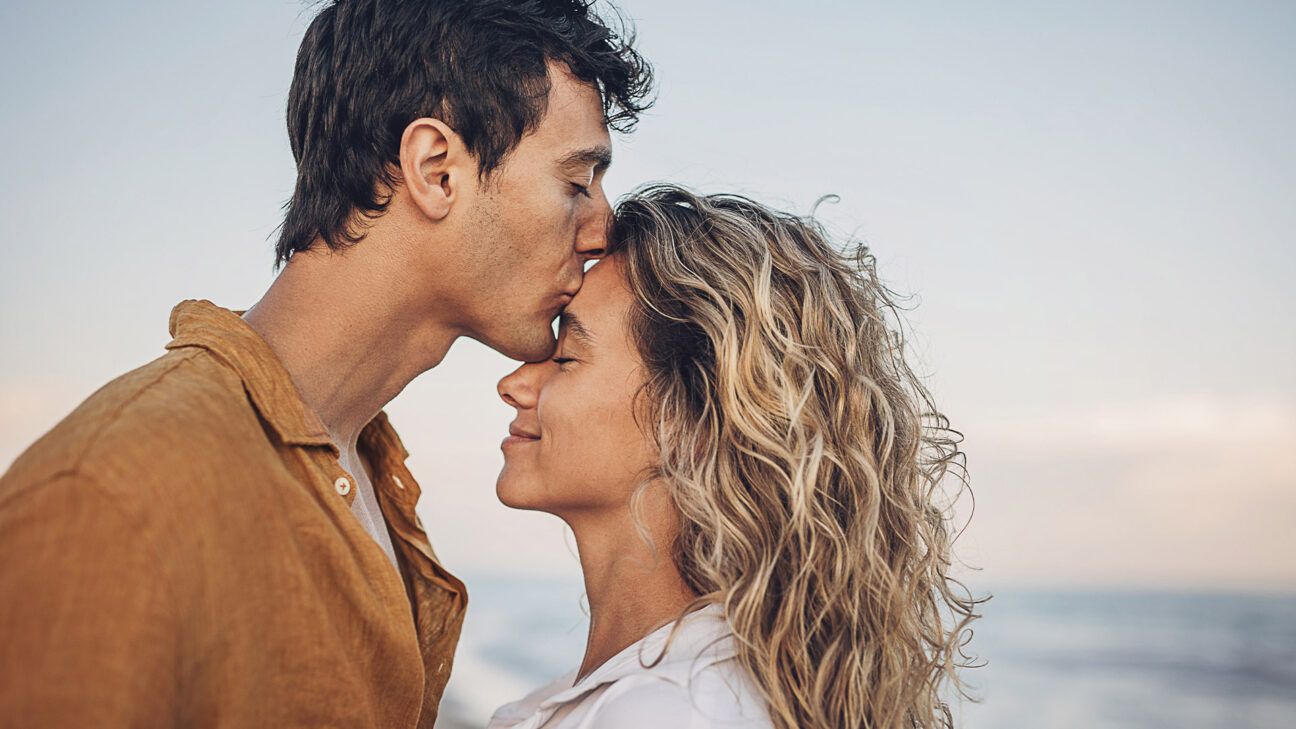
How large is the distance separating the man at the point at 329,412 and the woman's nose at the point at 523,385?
0.43 ft

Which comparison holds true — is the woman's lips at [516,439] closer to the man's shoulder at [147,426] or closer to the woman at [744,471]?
the woman at [744,471]

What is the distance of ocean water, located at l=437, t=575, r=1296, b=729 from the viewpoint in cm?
1045

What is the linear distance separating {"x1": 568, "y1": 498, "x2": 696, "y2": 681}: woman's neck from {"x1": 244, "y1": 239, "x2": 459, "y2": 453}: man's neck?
2.18 ft

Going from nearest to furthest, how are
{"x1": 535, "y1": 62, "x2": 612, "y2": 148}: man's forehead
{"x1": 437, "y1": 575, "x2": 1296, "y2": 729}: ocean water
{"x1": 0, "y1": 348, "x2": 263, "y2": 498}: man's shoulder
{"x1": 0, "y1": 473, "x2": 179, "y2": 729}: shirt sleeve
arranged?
{"x1": 0, "y1": 473, "x2": 179, "y2": 729}: shirt sleeve → {"x1": 0, "y1": 348, "x2": 263, "y2": 498}: man's shoulder → {"x1": 535, "y1": 62, "x2": 612, "y2": 148}: man's forehead → {"x1": 437, "y1": 575, "x2": 1296, "y2": 729}: ocean water

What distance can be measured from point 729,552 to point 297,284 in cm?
111

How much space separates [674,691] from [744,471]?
0.57 metres

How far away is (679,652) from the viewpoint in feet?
7.33

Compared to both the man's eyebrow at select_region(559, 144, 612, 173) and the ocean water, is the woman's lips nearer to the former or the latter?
the man's eyebrow at select_region(559, 144, 612, 173)

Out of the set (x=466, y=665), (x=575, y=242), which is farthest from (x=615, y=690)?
(x=466, y=665)

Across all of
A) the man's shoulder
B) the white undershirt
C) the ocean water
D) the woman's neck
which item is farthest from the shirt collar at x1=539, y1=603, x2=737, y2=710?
the ocean water

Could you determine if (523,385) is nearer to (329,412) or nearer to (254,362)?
(329,412)

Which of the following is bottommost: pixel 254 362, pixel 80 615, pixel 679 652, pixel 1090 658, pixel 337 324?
pixel 80 615

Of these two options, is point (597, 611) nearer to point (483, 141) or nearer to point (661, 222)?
point (661, 222)

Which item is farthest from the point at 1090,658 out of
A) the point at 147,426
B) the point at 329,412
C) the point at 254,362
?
the point at 147,426
